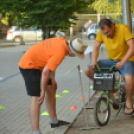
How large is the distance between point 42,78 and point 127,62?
1.68 m

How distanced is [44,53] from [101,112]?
136 centimetres

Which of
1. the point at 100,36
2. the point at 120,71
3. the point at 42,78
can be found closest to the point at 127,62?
the point at 120,71

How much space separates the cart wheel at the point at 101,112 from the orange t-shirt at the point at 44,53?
106cm

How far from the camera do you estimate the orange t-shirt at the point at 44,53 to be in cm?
386

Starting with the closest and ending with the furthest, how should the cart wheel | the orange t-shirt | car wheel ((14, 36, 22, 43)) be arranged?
1. the orange t-shirt
2. the cart wheel
3. car wheel ((14, 36, 22, 43))

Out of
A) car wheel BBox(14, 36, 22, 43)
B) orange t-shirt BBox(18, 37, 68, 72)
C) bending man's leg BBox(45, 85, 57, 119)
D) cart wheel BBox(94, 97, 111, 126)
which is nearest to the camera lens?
orange t-shirt BBox(18, 37, 68, 72)

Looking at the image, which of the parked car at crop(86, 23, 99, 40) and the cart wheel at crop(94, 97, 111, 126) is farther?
the parked car at crop(86, 23, 99, 40)

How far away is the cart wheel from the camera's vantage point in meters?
4.59

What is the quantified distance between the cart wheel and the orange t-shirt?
1.06 m

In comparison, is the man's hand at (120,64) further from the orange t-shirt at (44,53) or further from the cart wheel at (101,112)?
the orange t-shirt at (44,53)

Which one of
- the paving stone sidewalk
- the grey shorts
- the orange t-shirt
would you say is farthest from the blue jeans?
the grey shorts

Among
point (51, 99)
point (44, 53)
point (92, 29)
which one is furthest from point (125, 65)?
point (92, 29)

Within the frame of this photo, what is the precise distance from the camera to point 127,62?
495 cm

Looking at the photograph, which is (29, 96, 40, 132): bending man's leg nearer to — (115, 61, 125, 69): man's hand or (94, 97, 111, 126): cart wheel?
(94, 97, 111, 126): cart wheel
